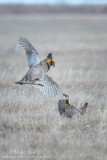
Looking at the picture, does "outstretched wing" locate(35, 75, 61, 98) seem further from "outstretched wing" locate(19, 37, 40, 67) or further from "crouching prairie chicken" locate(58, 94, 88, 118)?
"crouching prairie chicken" locate(58, 94, 88, 118)

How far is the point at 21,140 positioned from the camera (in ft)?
17.0

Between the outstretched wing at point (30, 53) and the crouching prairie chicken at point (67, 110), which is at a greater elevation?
the outstretched wing at point (30, 53)

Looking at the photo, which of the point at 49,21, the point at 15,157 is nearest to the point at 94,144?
the point at 15,157

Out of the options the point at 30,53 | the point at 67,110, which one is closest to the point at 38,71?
the point at 30,53

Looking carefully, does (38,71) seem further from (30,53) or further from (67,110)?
(67,110)

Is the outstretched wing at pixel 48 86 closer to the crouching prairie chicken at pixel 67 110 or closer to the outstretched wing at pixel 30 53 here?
the outstretched wing at pixel 30 53

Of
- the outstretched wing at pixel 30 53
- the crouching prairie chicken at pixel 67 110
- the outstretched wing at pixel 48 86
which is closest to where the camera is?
the crouching prairie chicken at pixel 67 110

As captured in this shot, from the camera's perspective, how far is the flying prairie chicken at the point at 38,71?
7.30 m

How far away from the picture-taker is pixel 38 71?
24.0 ft

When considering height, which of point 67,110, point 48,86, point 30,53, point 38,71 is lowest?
point 67,110

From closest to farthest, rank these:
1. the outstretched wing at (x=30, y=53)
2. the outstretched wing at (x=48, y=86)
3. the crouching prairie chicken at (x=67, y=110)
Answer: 1. the crouching prairie chicken at (x=67, y=110)
2. the outstretched wing at (x=30, y=53)
3. the outstretched wing at (x=48, y=86)

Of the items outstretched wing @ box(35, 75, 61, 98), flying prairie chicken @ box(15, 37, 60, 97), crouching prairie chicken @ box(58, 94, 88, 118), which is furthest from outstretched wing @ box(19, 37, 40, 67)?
crouching prairie chicken @ box(58, 94, 88, 118)

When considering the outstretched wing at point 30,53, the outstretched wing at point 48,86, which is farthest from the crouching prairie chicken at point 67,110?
the outstretched wing at point 30,53

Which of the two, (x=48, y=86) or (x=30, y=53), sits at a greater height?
(x=30, y=53)
